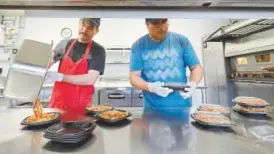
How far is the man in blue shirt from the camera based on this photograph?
4.63 ft

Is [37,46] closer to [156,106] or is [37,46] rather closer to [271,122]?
[156,106]

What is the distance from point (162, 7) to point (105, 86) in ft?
9.25

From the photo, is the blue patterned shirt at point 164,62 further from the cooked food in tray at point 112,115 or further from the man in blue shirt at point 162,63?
the cooked food in tray at point 112,115

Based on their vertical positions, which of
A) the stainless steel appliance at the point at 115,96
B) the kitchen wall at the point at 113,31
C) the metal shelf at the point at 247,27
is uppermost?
the kitchen wall at the point at 113,31

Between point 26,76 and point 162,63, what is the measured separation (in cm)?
90

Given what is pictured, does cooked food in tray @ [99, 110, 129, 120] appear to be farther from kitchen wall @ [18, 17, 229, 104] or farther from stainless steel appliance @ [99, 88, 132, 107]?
kitchen wall @ [18, 17, 229, 104]

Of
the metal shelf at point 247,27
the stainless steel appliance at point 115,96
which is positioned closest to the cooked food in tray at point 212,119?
the metal shelf at point 247,27

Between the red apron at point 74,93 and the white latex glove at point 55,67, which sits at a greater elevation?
the white latex glove at point 55,67

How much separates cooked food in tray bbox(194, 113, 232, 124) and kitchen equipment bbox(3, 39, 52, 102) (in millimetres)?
742

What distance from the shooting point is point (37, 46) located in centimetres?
87

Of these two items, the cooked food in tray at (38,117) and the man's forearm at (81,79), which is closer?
the cooked food in tray at (38,117)

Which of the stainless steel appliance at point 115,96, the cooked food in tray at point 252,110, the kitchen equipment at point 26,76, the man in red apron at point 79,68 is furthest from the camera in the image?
the stainless steel appliance at point 115,96

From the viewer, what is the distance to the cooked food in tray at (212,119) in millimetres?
883

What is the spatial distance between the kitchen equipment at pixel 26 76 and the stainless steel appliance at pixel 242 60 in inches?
67.1
